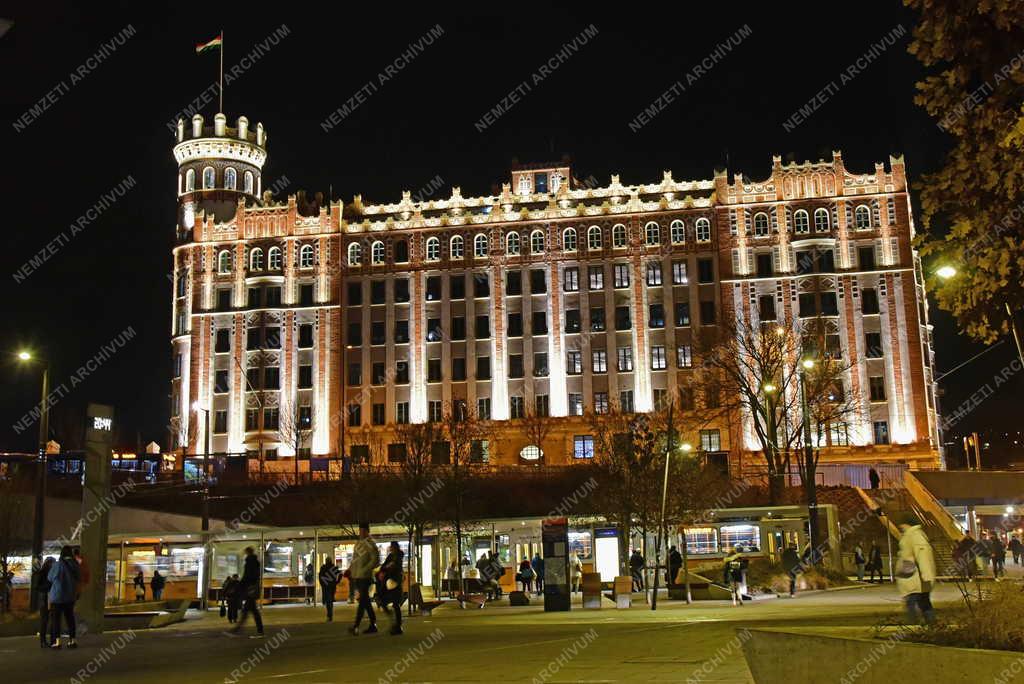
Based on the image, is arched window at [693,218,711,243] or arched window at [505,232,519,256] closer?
arched window at [693,218,711,243]

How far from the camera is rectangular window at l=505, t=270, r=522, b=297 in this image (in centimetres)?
8119

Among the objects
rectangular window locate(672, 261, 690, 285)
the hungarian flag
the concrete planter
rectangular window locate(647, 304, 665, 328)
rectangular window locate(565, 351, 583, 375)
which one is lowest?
the concrete planter

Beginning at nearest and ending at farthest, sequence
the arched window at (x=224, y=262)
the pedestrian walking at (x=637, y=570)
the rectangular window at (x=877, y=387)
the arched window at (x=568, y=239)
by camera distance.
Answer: the pedestrian walking at (x=637, y=570), the rectangular window at (x=877, y=387), the arched window at (x=568, y=239), the arched window at (x=224, y=262)

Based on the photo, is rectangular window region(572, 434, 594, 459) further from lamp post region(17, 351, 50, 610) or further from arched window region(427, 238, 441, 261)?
lamp post region(17, 351, 50, 610)

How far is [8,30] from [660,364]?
72.9 m

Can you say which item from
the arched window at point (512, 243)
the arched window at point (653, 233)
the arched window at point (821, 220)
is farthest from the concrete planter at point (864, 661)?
the arched window at point (512, 243)

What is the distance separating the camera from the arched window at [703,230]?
7906cm

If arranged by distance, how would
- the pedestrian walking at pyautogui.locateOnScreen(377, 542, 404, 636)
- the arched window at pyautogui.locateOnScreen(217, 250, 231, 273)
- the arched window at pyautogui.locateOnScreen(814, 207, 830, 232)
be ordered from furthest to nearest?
1. the arched window at pyautogui.locateOnScreen(217, 250, 231, 273)
2. the arched window at pyautogui.locateOnScreen(814, 207, 830, 232)
3. the pedestrian walking at pyautogui.locateOnScreen(377, 542, 404, 636)

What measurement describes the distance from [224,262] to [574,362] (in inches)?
1141

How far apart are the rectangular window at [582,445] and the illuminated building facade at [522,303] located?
171mm

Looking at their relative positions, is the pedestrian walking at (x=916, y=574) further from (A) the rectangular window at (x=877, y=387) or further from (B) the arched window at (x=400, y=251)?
(B) the arched window at (x=400, y=251)

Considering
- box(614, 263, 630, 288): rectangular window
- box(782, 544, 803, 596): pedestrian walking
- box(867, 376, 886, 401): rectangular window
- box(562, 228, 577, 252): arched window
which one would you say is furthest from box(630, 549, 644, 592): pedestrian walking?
box(562, 228, 577, 252): arched window

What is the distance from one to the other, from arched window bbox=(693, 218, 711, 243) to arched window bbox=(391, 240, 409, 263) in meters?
21.9

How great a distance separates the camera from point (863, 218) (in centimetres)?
7712
